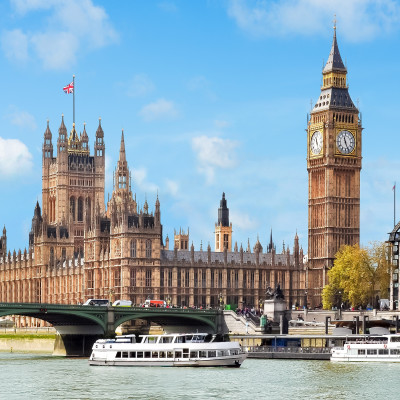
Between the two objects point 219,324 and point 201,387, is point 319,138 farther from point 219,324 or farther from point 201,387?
point 201,387

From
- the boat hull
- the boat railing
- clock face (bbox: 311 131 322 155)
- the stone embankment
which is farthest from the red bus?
the boat hull

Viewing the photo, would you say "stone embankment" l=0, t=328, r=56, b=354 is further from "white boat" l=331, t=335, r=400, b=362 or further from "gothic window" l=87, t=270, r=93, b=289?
"white boat" l=331, t=335, r=400, b=362

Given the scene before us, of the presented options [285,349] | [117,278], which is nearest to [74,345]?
[285,349]

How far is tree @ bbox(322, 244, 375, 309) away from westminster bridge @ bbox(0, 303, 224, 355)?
59.5 ft

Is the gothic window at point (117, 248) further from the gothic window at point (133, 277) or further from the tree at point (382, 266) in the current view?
the tree at point (382, 266)

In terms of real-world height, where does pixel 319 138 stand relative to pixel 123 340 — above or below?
above

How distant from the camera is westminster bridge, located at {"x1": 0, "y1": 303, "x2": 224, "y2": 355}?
120 m

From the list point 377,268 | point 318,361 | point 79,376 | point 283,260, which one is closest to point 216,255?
point 283,260

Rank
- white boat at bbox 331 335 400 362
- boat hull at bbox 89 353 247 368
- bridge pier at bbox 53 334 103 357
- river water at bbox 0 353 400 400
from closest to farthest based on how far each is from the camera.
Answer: river water at bbox 0 353 400 400, boat hull at bbox 89 353 247 368, white boat at bbox 331 335 400 362, bridge pier at bbox 53 334 103 357

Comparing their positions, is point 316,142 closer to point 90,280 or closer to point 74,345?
point 90,280

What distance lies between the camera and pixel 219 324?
13588 centimetres

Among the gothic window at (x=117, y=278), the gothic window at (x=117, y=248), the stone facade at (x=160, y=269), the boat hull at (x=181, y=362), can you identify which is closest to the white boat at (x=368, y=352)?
the boat hull at (x=181, y=362)

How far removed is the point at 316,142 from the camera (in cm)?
16800

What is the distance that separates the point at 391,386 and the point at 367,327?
1446 inches
